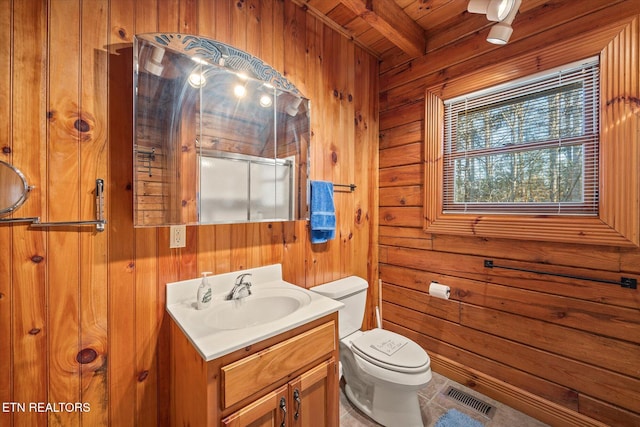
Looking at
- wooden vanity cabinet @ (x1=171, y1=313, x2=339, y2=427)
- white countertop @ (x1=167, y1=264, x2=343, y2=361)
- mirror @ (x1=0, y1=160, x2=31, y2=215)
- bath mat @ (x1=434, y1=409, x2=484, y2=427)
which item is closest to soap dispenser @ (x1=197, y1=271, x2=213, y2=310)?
white countertop @ (x1=167, y1=264, x2=343, y2=361)

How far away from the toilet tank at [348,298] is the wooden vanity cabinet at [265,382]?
46cm

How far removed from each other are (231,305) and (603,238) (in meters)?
1.93

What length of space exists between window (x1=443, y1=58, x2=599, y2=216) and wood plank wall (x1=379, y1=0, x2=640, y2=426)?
16 centimetres

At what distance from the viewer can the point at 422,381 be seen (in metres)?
1.38

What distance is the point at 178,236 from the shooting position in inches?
50.8

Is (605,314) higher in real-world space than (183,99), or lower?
lower

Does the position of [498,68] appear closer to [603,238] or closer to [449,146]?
[449,146]

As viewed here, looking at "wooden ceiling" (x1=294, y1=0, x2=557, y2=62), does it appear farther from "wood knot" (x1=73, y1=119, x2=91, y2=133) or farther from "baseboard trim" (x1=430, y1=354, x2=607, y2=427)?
"baseboard trim" (x1=430, y1=354, x2=607, y2=427)

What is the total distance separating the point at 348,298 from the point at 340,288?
0.09m

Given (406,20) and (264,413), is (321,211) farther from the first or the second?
(406,20)

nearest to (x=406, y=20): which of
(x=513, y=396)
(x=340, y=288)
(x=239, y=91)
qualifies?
(x=239, y=91)

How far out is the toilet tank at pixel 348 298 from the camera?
1.76 meters

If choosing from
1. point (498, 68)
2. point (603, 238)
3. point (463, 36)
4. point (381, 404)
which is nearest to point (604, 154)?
point (603, 238)

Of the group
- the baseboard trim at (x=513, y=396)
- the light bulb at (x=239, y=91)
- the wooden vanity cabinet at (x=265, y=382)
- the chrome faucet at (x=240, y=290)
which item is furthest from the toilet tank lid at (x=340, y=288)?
the light bulb at (x=239, y=91)
